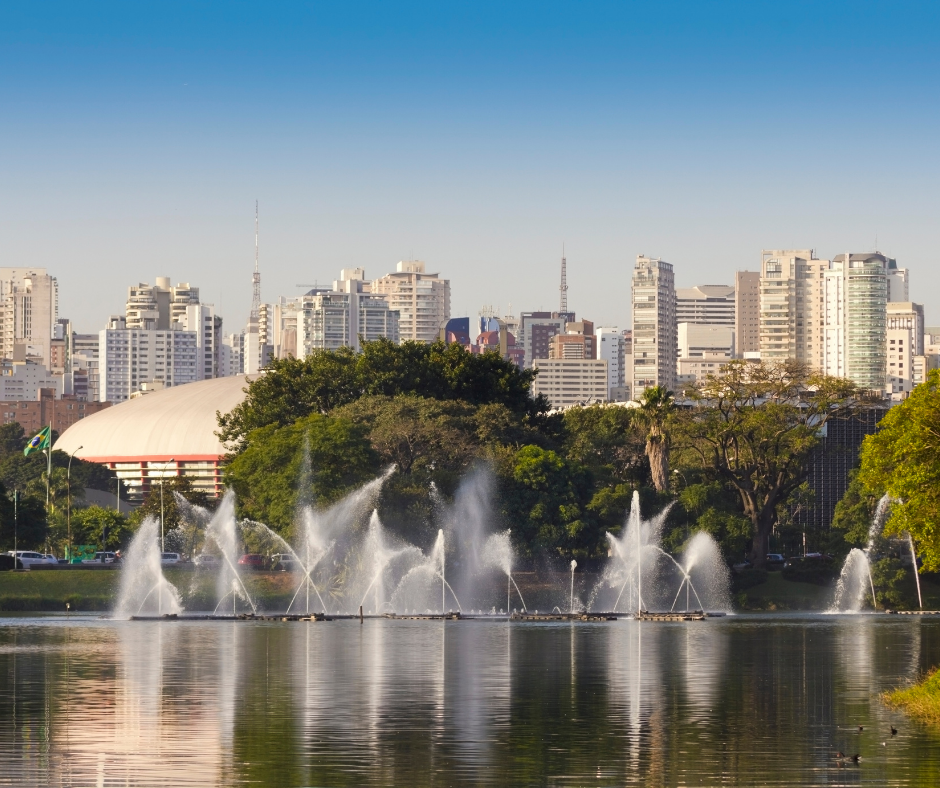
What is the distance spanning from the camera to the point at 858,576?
311 ft

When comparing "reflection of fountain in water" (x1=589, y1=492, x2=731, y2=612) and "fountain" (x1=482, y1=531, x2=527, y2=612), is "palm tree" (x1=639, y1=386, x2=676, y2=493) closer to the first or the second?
"reflection of fountain in water" (x1=589, y1=492, x2=731, y2=612)

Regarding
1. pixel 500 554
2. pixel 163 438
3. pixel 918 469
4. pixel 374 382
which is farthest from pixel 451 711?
pixel 163 438

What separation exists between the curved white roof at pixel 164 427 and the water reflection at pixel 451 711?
5000 inches

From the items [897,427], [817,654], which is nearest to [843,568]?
[817,654]

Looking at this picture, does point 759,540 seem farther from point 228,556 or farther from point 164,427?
point 164,427

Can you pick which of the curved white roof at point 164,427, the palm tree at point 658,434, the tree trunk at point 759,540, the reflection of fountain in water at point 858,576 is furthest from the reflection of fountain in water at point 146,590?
the curved white roof at point 164,427

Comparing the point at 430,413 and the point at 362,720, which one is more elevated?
the point at 430,413

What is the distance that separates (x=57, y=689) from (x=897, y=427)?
19.6 m

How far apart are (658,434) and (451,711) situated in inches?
2697

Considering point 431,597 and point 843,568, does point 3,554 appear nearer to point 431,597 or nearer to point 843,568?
point 431,597

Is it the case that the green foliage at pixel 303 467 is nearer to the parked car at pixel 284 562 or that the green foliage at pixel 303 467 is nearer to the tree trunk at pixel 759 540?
A: the parked car at pixel 284 562

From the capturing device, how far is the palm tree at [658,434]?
333 feet

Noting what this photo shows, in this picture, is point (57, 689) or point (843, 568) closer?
point (57, 689)

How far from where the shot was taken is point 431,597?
8438 centimetres
